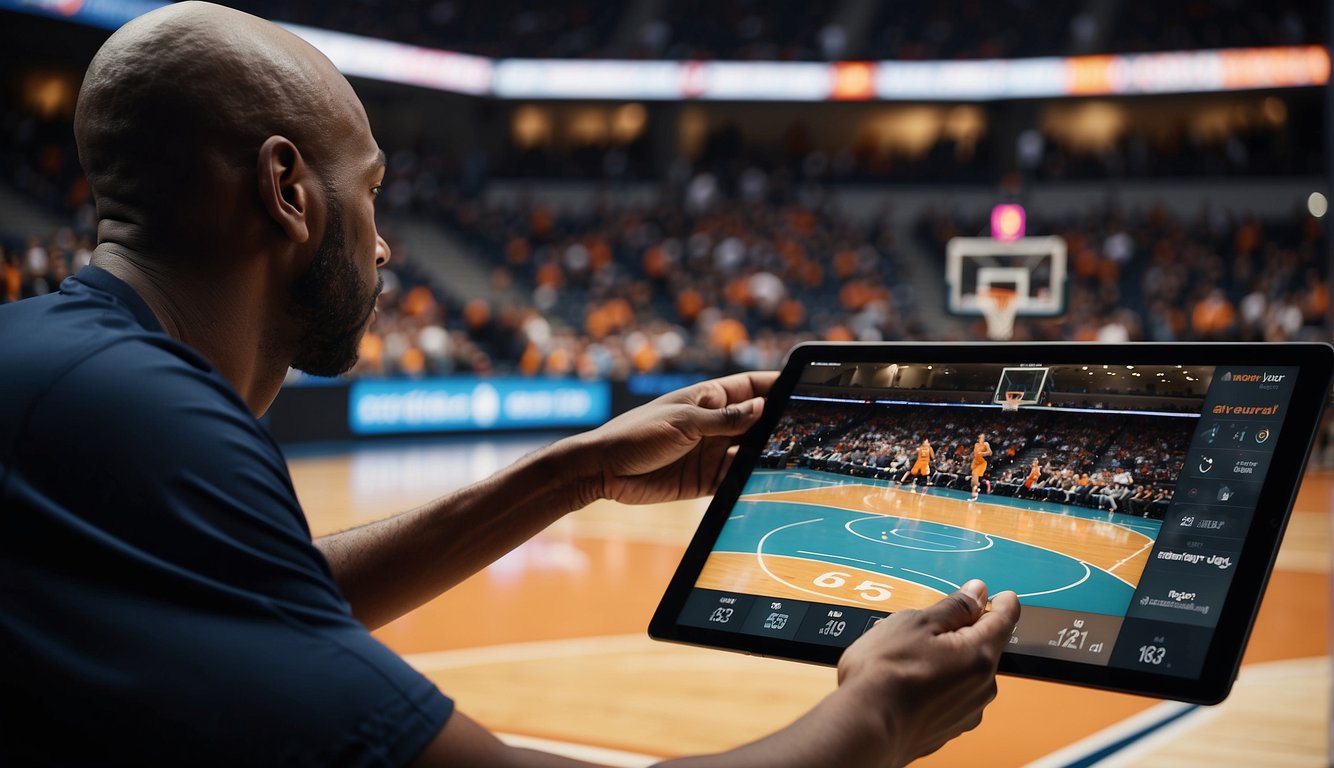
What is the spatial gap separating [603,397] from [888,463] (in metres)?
13.5

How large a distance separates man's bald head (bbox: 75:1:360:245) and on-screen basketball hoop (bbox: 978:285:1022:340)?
7.55m

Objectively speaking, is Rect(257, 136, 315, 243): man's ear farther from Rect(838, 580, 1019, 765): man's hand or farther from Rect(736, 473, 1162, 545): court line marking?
Rect(838, 580, 1019, 765): man's hand

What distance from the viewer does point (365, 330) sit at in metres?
1.48

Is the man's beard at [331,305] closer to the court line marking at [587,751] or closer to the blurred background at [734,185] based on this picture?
the court line marking at [587,751]

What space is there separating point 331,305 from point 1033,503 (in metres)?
0.86

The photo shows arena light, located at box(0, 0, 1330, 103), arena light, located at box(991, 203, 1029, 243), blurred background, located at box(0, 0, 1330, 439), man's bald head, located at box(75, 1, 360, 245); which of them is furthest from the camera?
arena light, located at box(0, 0, 1330, 103)

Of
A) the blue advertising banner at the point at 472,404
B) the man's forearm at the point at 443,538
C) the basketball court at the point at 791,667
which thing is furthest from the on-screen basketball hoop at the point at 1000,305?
the man's forearm at the point at 443,538

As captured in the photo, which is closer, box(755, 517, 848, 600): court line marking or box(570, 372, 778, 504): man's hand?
box(755, 517, 848, 600): court line marking

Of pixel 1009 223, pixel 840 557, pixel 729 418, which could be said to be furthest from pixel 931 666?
pixel 1009 223

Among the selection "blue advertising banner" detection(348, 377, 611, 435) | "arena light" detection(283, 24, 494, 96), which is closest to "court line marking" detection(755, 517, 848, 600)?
"blue advertising banner" detection(348, 377, 611, 435)

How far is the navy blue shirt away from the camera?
87 centimetres

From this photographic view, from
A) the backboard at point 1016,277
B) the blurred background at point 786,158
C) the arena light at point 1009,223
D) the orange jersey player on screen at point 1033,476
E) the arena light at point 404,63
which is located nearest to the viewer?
the orange jersey player on screen at point 1033,476

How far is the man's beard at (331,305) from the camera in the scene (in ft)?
4.41

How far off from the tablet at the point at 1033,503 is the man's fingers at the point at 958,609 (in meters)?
0.09
